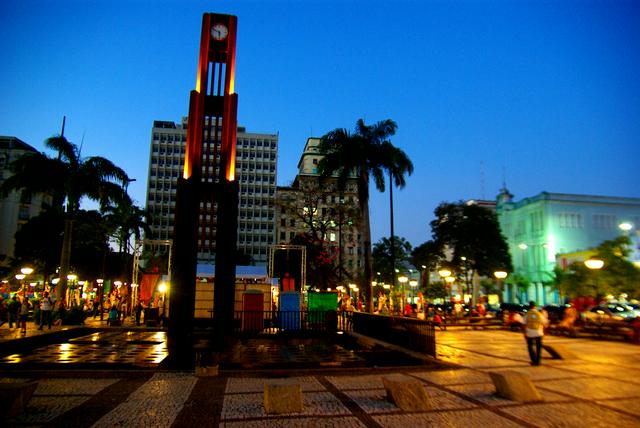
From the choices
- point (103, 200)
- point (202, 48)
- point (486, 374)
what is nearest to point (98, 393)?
point (486, 374)

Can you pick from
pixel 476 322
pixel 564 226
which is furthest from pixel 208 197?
pixel 564 226

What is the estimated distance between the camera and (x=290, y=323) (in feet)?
76.1

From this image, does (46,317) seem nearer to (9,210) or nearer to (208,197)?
(208,197)

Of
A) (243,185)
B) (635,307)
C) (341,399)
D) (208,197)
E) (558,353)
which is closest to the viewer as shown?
(341,399)

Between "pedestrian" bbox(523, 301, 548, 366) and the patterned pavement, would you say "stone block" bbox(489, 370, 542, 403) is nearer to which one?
the patterned pavement

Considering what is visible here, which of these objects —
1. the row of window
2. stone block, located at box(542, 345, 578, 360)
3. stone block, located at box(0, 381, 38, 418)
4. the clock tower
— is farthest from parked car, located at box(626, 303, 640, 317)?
the row of window

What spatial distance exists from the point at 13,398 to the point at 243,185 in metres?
106

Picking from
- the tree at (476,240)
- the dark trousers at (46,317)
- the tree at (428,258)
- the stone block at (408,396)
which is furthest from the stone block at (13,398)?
the tree at (428,258)

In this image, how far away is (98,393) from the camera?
878cm

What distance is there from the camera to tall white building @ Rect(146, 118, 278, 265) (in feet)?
354

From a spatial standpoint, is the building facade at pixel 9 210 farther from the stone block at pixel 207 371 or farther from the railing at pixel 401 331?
the stone block at pixel 207 371

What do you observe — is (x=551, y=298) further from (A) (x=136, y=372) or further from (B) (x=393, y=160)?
(A) (x=136, y=372)

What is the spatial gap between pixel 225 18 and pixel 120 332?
16645 millimetres

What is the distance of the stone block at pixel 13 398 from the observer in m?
6.66
